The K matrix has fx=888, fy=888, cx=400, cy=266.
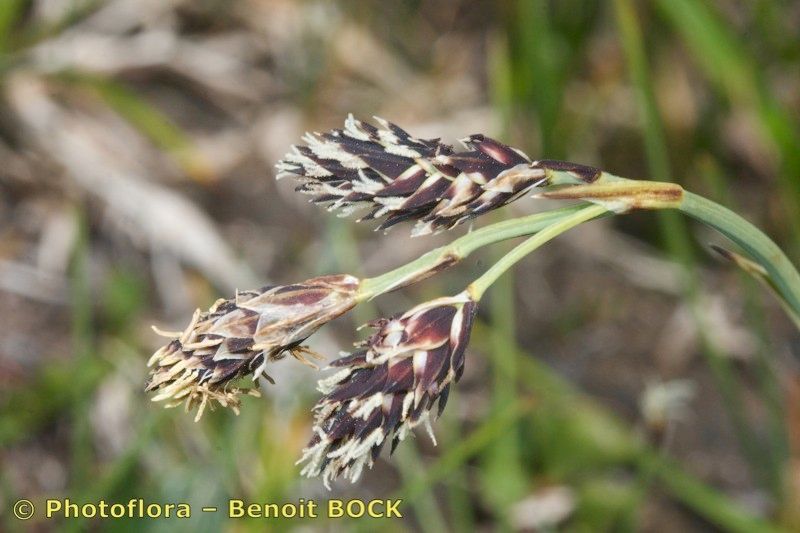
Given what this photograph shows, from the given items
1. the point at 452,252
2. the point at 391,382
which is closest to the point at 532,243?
the point at 452,252

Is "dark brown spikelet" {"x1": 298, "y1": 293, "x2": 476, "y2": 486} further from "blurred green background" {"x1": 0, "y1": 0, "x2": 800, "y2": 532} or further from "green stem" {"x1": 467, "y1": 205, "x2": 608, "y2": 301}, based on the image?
"blurred green background" {"x1": 0, "y1": 0, "x2": 800, "y2": 532}

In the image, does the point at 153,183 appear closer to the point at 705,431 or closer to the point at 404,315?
the point at 705,431

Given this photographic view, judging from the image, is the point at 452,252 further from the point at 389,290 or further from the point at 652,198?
the point at 652,198

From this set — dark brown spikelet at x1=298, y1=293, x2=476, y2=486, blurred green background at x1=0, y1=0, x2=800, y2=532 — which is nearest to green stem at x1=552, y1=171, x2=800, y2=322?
dark brown spikelet at x1=298, y1=293, x2=476, y2=486

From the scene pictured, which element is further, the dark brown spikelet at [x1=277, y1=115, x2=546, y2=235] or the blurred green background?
the blurred green background

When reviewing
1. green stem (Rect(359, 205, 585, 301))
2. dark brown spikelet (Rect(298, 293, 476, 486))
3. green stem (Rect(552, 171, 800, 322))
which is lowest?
dark brown spikelet (Rect(298, 293, 476, 486))

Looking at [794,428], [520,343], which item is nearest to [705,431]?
[794,428]

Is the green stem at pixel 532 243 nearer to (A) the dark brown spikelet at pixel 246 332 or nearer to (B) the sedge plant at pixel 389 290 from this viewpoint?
(B) the sedge plant at pixel 389 290
